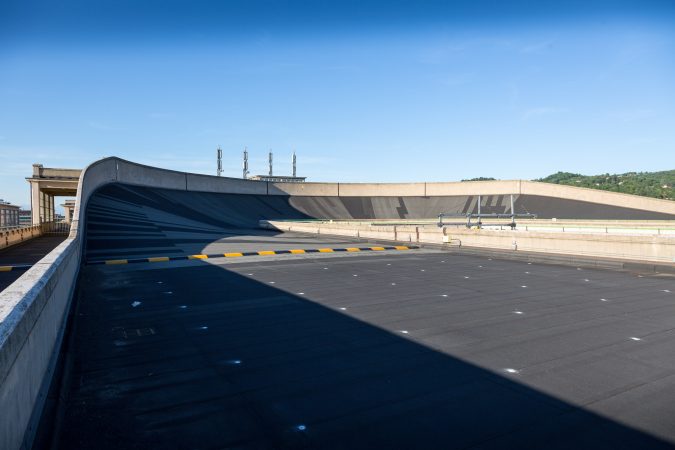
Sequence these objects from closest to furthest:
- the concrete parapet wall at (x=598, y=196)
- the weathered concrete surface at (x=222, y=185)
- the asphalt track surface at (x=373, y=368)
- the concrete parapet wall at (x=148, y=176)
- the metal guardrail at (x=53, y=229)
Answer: the asphalt track surface at (x=373, y=368)
the metal guardrail at (x=53, y=229)
the concrete parapet wall at (x=148, y=176)
the concrete parapet wall at (x=598, y=196)
the weathered concrete surface at (x=222, y=185)

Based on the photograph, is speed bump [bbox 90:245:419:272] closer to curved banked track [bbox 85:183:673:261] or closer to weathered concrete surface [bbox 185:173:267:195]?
curved banked track [bbox 85:183:673:261]

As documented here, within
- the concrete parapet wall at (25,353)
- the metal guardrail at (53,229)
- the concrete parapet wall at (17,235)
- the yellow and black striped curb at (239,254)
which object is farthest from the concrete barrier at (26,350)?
the metal guardrail at (53,229)

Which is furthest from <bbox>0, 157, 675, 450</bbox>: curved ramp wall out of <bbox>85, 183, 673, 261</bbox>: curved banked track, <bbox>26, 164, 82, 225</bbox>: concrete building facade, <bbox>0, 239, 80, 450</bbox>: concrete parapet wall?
<bbox>26, 164, 82, 225</bbox>: concrete building facade

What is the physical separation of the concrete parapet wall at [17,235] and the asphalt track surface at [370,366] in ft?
47.1

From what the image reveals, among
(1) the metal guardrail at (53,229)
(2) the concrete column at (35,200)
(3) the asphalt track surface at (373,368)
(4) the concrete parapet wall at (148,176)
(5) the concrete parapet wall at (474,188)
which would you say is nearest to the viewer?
(3) the asphalt track surface at (373,368)

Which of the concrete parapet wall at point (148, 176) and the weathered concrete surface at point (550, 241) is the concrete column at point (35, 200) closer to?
the concrete parapet wall at point (148, 176)

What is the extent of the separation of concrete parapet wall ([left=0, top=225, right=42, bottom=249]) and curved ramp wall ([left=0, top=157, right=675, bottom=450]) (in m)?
3.66

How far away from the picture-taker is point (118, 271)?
15289 millimetres

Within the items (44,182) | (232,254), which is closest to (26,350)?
(232,254)

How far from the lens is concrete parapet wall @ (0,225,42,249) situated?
22734 mm

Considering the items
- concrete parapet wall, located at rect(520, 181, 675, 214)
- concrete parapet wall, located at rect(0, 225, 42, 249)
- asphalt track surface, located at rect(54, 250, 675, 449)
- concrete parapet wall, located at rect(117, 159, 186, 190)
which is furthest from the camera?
concrete parapet wall, located at rect(520, 181, 675, 214)

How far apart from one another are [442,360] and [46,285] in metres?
5.31

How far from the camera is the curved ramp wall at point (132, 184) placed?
3.64 m

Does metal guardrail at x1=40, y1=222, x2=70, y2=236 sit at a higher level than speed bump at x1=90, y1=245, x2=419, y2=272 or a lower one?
higher
